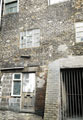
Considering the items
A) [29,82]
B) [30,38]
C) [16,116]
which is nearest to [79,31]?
Result: [30,38]

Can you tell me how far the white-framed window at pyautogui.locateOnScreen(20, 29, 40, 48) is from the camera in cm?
996

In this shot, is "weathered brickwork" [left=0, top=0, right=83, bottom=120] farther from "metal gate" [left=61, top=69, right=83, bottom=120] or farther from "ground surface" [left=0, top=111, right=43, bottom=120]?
"metal gate" [left=61, top=69, right=83, bottom=120]

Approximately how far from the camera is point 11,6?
1131cm

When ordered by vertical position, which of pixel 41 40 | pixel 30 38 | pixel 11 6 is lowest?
pixel 41 40

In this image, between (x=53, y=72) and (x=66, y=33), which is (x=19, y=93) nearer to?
(x=53, y=72)

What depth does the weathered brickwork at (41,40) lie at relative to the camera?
29.9 feet

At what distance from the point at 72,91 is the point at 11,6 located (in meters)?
6.95

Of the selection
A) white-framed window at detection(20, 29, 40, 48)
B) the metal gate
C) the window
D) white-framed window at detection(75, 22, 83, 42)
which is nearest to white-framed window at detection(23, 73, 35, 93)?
white-framed window at detection(20, 29, 40, 48)

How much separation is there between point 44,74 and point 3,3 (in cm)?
595

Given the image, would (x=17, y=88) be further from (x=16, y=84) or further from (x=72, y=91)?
(x=72, y=91)

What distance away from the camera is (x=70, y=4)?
9.53 m

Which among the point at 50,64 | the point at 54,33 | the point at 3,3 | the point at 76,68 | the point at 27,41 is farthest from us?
the point at 3,3

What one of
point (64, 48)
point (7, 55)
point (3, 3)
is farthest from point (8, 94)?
point (3, 3)

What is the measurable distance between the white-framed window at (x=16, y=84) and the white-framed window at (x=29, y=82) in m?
0.30
